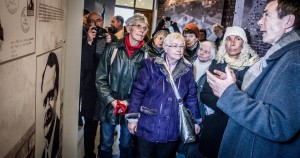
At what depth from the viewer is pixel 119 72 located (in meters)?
2.65

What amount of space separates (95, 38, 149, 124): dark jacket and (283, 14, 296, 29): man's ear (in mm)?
1502

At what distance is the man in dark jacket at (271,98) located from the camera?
1.24 metres

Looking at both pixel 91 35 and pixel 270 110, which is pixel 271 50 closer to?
pixel 270 110

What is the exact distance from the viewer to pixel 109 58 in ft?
8.77

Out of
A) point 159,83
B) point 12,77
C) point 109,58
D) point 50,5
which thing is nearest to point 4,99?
point 12,77

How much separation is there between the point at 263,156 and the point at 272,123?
25 cm

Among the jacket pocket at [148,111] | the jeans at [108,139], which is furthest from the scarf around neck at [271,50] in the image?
the jeans at [108,139]

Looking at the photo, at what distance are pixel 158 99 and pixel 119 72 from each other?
569mm

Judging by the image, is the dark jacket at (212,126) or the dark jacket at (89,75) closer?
the dark jacket at (212,126)

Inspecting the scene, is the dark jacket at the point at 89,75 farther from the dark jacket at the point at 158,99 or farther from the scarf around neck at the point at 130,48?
the dark jacket at the point at 158,99

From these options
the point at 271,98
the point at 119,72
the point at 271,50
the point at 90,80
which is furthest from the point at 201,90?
the point at 90,80

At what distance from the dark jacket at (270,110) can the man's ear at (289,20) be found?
0.14 meters

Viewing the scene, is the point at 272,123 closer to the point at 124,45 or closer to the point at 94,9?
the point at 124,45

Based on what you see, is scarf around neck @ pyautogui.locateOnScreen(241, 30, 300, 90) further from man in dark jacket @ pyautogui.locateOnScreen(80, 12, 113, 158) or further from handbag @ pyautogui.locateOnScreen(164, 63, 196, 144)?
man in dark jacket @ pyautogui.locateOnScreen(80, 12, 113, 158)
